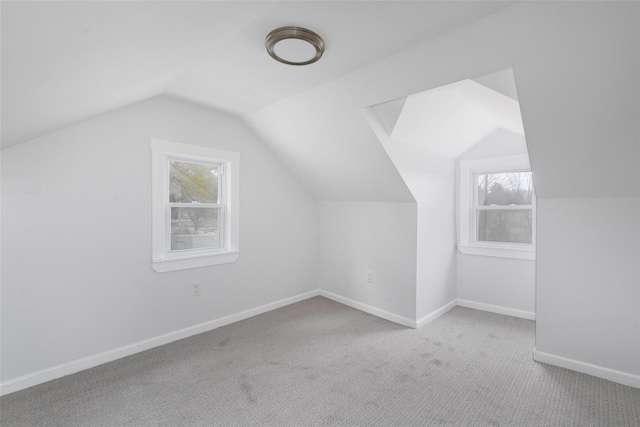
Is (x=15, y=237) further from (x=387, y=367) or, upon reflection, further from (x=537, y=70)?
(x=537, y=70)

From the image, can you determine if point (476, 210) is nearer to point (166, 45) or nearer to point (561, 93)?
point (561, 93)

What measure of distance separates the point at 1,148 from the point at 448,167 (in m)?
4.06

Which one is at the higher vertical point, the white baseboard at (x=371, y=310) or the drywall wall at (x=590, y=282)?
the drywall wall at (x=590, y=282)

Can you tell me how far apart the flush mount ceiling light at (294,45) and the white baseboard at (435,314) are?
2.72 m

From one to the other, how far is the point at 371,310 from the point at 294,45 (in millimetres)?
2915

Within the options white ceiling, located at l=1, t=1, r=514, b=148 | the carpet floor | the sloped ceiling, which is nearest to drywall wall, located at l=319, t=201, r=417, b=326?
the carpet floor

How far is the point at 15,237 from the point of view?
204 cm

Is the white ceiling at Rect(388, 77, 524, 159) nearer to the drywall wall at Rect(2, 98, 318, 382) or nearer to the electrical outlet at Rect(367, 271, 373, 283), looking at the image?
the electrical outlet at Rect(367, 271, 373, 283)

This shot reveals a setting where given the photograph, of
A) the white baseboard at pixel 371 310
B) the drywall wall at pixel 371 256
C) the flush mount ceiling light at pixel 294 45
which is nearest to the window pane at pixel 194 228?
the drywall wall at pixel 371 256

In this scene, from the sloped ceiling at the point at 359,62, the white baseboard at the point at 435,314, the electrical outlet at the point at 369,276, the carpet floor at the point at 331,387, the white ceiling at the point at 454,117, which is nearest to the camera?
the sloped ceiling at the point at 359,62

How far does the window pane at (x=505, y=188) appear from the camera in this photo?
347 centimetres

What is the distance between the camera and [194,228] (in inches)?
122

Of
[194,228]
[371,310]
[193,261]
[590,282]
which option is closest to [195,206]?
[194,228]

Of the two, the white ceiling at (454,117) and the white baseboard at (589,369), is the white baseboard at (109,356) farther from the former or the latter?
the white baseboard at (589,369)
